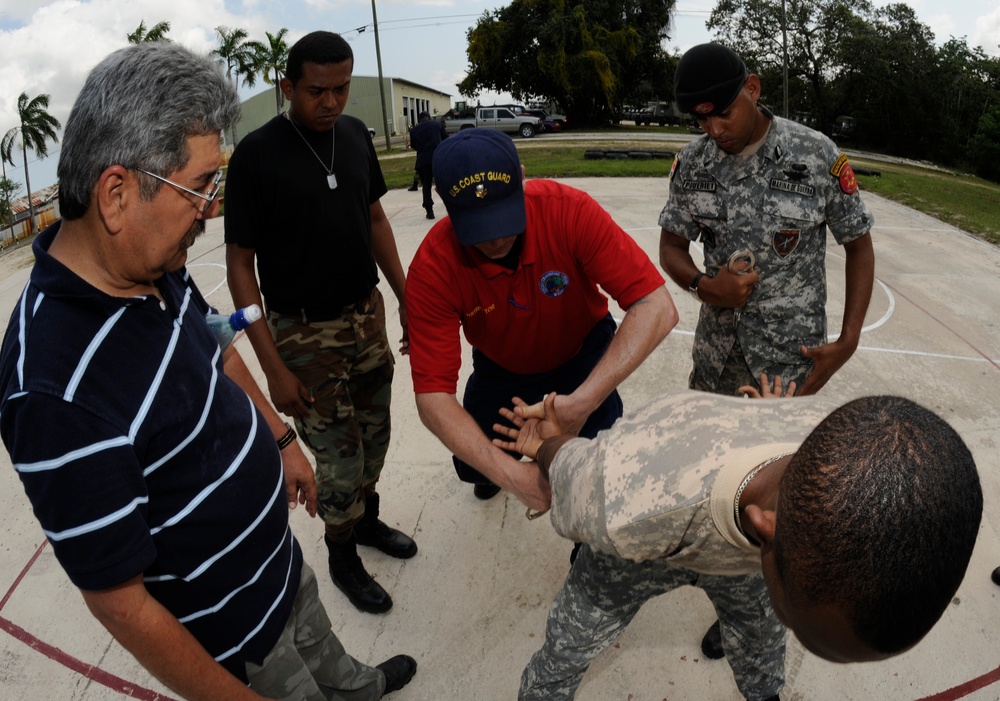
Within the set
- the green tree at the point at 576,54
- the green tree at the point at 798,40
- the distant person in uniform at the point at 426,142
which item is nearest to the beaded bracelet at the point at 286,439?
the distant person in uniform at the point at 426,142

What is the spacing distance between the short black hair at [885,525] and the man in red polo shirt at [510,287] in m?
1.01

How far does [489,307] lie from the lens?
95.9 inches

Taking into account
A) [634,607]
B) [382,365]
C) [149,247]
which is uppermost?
[149,247]

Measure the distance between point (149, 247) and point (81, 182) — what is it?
16cm

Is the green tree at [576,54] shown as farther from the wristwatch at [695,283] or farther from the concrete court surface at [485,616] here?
the wristwatch at [695,283]

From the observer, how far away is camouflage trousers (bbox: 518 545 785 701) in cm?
193

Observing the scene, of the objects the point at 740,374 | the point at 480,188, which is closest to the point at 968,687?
the point at 740,374

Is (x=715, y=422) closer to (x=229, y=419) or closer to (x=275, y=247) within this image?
(x=229, y=419)

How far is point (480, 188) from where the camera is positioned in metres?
2.08

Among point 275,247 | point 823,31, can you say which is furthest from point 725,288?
point 823,31

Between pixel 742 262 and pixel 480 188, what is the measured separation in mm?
1187

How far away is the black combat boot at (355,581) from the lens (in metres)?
2.98

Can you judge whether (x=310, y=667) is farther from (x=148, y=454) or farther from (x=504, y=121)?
(x=504, y=121)

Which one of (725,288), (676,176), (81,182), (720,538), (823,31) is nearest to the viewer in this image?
(81,182)
